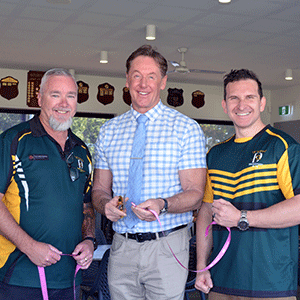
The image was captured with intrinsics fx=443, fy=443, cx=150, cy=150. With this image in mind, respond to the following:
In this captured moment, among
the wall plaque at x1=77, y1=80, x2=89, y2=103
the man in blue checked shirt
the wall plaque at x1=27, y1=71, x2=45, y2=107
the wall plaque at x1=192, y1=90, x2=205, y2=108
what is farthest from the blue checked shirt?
the wall plaque at x1=192, y1=90, x2=205, y2=108

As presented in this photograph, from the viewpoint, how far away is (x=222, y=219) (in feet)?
6.35

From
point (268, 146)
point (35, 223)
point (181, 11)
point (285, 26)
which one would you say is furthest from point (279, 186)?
point (285, 26)

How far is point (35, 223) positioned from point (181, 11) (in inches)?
158

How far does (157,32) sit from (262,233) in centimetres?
482

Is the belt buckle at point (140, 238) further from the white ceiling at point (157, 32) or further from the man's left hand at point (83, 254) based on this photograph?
the white ceiling at point (157, 32)

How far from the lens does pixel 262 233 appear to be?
192 cm

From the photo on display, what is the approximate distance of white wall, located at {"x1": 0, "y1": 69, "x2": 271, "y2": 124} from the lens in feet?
30.2

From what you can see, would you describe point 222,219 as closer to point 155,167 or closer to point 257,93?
point 155,167

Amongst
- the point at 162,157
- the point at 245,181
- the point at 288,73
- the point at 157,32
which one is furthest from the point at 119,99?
the point at 245,181

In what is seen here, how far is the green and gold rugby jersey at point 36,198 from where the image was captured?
6.79 feet

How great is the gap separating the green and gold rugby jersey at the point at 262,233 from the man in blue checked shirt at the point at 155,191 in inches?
7.4

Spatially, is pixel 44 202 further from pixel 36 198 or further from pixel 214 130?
pixel 214 130

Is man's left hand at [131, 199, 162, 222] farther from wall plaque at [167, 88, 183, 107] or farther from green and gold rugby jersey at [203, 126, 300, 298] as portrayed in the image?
wall plaque at [167, 88, 183, 107]

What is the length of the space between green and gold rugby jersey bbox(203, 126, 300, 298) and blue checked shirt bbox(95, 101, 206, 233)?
0.22m
